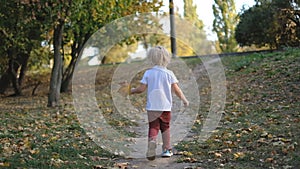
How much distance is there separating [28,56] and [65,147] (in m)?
14.2

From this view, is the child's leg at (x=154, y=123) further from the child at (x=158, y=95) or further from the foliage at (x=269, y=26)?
the foliage at (x=269, y=26)

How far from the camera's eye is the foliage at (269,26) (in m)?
21.6

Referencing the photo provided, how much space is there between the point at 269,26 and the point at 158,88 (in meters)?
20.8

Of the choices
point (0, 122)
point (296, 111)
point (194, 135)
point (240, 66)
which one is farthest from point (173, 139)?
point (240, 66)

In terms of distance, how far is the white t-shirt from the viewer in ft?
20.8

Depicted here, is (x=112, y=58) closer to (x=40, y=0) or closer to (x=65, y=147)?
Answer: (x=40, y=0)

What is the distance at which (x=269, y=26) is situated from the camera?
25.8 meters

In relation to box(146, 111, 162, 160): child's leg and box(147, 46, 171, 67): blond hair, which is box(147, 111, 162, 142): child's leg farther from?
box(147, 46, 171, 67): blond hair

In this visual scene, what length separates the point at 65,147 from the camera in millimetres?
7184

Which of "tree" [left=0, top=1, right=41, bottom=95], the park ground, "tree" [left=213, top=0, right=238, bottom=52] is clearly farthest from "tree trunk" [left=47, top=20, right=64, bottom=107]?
"tree" [left=213, top=0, right=238, bottom=52]

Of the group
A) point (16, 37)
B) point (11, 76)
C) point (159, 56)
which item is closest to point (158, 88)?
point (159, 56)

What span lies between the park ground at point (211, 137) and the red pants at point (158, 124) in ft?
1.00

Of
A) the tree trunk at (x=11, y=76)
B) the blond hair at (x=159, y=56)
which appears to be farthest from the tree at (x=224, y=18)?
the blond hair at (x=159, y=56)

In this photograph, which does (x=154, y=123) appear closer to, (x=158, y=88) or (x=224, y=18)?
(x=158, y=88)
